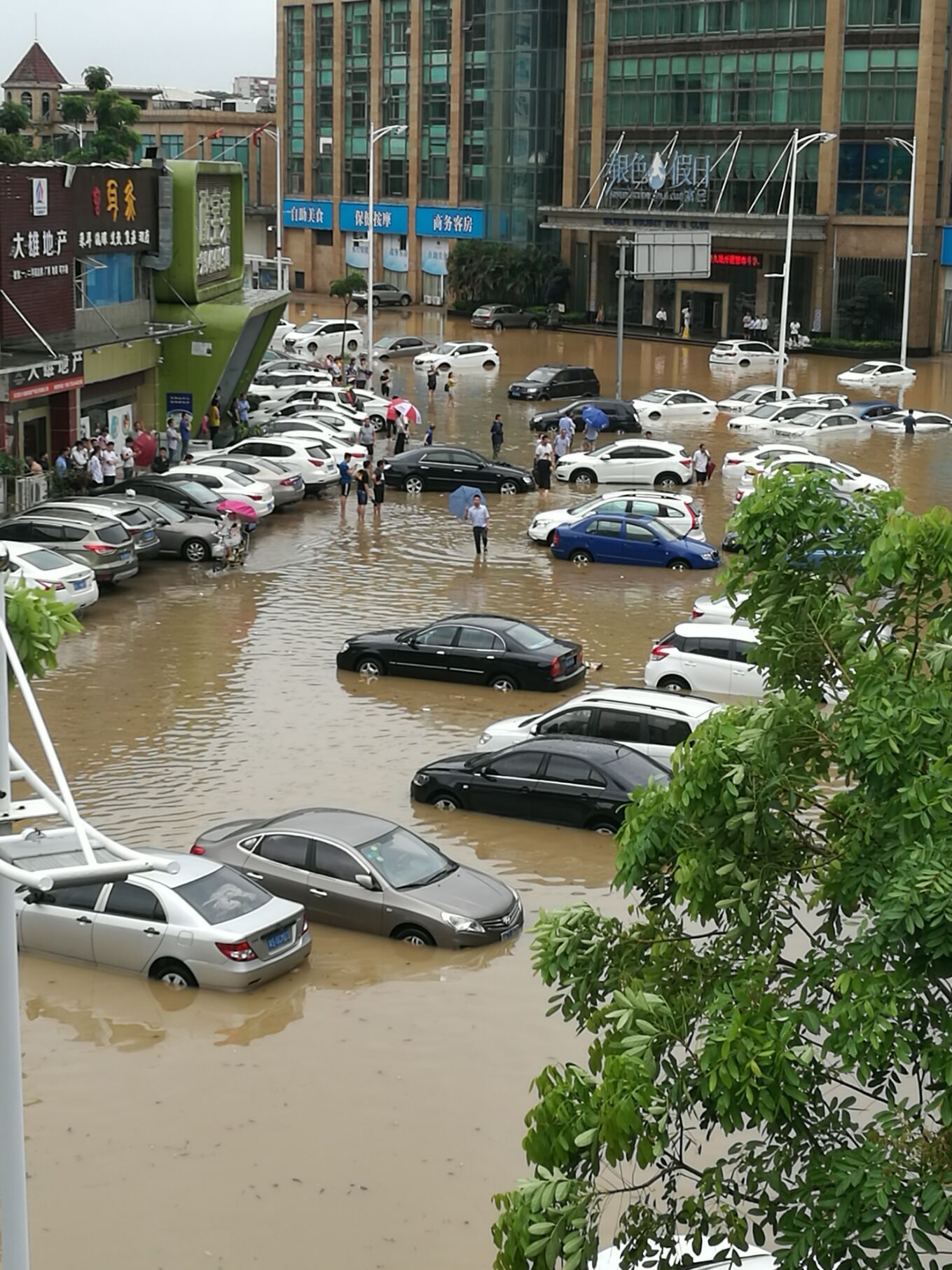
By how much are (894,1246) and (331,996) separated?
990 cm

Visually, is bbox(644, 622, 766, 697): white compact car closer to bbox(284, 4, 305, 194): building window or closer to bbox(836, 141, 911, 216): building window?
bbox(836, 141, 911, 216): building window

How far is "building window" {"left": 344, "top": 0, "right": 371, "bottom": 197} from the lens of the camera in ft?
323

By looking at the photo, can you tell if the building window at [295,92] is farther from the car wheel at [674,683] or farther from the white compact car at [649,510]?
the car wheel at [674,683]

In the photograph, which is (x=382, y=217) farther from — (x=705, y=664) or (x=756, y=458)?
(x=705, y=664)

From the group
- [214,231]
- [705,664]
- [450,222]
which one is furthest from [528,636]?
[450,222]

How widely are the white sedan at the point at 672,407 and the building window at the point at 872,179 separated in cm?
2357

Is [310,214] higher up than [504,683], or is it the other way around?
[310,214]

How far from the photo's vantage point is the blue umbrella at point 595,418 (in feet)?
163

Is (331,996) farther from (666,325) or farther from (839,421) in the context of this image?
(666,325)

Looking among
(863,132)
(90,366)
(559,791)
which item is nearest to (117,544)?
(90,366)

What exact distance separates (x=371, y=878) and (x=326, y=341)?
57.1 m

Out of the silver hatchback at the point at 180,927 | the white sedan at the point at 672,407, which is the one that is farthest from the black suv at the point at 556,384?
the silver hatchback at the point at 180,927

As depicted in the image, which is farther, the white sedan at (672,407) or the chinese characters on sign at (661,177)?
the chinese characters on sign at (661,177)

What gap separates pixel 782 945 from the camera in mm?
8609
